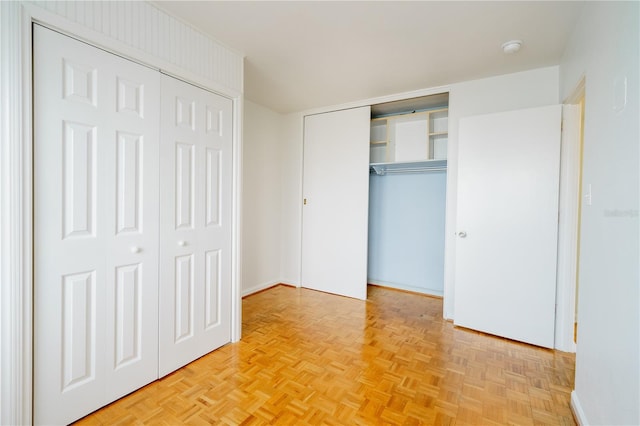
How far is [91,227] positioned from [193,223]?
651mm

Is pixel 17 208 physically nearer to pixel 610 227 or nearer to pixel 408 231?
pixel 610 227

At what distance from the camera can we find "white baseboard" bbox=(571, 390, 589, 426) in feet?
5.13

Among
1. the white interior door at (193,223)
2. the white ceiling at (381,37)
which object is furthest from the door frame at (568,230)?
the white interior door at (193,223)

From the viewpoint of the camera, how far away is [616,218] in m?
1.27

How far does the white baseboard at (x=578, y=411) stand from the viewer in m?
1.56

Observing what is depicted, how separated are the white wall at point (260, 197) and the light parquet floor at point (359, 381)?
108cm

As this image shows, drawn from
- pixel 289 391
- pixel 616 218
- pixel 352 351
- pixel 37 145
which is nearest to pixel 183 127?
pixel 37 145

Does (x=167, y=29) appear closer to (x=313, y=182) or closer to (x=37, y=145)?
(x=37, y=145)

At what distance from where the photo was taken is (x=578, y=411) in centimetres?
166

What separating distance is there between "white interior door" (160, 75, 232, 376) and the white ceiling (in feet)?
1.90

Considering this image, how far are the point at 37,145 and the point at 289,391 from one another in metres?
1.98

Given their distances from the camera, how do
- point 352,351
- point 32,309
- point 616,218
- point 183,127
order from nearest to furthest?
point 616,218 < point 32,309 < point 183,127 < point 352,351

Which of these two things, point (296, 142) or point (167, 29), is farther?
point (296, 142)

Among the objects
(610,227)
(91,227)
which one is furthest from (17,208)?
(610,227)
